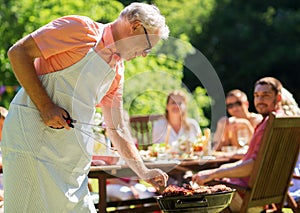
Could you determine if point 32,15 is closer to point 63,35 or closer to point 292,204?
point 292,204

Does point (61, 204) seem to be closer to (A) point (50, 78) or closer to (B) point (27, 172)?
(B) point (27, 172)

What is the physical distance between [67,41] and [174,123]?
12.1 ft

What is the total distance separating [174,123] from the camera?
22.1ft

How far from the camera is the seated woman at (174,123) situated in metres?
6.58

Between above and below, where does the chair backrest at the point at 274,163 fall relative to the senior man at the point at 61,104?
below

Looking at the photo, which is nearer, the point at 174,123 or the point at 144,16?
the point at 144,16


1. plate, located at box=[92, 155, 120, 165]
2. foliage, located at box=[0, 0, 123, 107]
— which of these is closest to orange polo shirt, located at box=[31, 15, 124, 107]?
plate, located at box=[92, 155, 120, 165]

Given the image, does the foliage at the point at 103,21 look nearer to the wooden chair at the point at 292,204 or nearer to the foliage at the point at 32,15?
the foliage at the point at 32,15

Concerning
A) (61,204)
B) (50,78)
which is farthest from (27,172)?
(50,78)

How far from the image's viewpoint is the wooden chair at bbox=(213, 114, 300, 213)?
457cm

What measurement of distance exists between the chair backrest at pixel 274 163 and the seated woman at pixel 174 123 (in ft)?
5.41

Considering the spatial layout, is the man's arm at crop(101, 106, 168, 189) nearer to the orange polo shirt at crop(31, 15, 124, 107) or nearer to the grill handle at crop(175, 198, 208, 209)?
the grill handle at crop(175, 198, 208, 209)

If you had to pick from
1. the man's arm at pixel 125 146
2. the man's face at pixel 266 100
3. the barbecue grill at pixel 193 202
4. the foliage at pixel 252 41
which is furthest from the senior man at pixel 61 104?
the foliage at pixel 252 41

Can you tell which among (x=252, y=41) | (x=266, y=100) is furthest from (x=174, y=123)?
(x=252, y=41)
